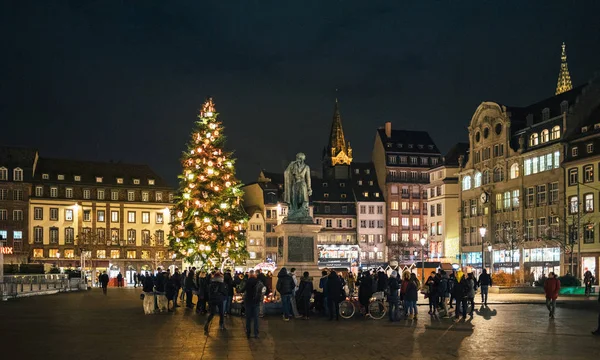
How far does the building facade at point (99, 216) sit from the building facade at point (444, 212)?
36.4 meters

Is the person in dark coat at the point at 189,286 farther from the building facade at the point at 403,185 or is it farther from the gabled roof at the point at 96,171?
the building facade at the point at 403,185

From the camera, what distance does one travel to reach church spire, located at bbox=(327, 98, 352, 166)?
17412cm

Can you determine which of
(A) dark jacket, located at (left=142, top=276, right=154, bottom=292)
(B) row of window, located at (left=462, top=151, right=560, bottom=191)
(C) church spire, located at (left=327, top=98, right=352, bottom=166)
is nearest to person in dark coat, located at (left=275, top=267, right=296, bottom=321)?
(A) dark jacket, located at (left=142, top=276, right=154, bottom=292)

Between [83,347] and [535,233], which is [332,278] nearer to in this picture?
[83,347]

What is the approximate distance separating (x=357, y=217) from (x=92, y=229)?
130 feet

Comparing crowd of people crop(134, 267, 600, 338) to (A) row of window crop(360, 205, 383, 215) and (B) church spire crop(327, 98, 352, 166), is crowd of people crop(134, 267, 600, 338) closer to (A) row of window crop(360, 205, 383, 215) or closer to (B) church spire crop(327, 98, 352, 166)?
(A) row of window crop(360, 205, 383, 215)

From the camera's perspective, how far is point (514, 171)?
90125mm

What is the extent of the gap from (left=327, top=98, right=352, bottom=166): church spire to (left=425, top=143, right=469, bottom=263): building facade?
6344 centimetres

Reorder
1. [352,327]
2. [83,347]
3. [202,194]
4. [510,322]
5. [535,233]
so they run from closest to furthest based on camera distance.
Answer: [83,347] < [352,327] < [510,322] < [202,194] < [535,233]

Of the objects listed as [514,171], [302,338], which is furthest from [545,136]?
[302,338]

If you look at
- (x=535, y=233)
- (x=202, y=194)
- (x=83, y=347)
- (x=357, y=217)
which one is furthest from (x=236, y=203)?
(x=357, y=217)

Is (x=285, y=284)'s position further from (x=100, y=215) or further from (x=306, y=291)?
(x=100, y=215)

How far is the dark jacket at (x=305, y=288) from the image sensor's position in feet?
93.1

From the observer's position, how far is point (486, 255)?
93812 millimetres
